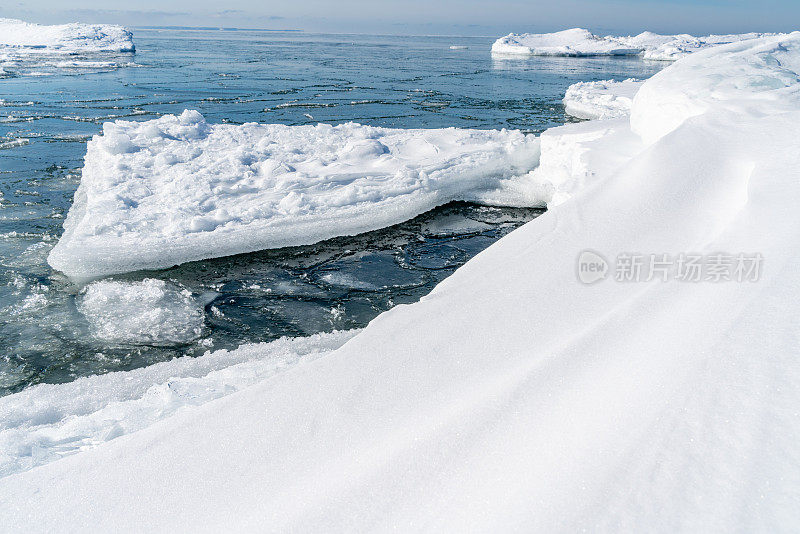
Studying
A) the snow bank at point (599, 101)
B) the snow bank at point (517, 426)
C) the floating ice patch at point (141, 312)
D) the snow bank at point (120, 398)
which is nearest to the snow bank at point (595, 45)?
the snow bank at point (599, 101)

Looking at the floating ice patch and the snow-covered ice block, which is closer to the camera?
the floating ice patch

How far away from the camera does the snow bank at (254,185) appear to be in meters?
5.11

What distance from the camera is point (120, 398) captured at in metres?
3.02

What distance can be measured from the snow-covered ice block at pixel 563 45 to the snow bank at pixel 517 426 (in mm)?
40665

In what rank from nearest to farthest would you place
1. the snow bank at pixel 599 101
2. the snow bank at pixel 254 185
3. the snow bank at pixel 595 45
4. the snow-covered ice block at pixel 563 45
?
the snow bank at pixel 254 185 → the snow bank at pixel 599 101 → the snow bank at pixel 595 45 → the snow-covered ice block at pixel 563 45

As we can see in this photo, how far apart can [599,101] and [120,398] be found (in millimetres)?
13246

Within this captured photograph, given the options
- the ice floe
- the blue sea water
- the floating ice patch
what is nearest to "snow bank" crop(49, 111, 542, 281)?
the blue sea water

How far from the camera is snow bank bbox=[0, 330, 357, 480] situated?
7.74ft

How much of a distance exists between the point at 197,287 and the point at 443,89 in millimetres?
15211
